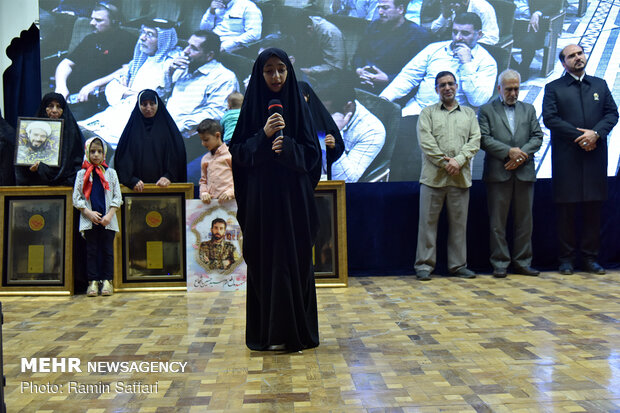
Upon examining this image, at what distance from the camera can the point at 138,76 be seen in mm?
5805

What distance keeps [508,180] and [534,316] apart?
2118 mm

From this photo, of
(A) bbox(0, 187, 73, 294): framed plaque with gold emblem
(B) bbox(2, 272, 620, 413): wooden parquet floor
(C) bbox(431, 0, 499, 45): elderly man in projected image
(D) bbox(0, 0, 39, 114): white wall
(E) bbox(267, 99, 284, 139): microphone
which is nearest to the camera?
(B) bbox(2, 272, 620, 413): wooden parquet floor

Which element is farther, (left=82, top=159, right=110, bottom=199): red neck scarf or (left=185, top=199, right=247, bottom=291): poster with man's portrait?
(left=185, top=199, right=247, bottom=291): poster with man's portrait

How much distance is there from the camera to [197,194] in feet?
18.1

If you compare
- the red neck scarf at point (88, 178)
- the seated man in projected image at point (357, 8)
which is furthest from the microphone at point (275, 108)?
the seated man in projected image at point (357, 8)

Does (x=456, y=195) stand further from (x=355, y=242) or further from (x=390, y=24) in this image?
(x=390, y=24)

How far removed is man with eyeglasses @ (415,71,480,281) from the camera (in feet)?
17.4

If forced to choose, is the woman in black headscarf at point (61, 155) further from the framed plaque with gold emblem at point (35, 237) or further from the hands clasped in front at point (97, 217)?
the hands clasped in front at point (97, 217)

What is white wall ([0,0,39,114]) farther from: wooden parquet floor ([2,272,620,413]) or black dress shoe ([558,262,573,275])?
black dress shoe ([558,262,573,275])

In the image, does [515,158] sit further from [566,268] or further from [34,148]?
[34,148]

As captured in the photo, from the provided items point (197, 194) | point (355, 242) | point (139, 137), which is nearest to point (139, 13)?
point (139, 137)

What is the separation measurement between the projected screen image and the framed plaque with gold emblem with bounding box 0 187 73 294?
3.32 ft

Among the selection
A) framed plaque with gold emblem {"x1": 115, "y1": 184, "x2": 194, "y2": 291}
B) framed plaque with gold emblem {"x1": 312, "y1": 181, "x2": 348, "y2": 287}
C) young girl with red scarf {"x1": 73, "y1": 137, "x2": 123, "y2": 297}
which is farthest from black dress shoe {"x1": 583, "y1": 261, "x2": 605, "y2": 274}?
young girl with red scarf {"x1": 73, "y1": 137, "x2": 123, "y2": 297}

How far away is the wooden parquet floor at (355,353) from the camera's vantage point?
2152 mm
